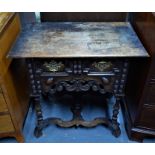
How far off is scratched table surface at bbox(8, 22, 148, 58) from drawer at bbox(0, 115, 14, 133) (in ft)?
1.36

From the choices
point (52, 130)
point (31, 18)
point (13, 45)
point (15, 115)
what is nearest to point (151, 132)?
point (52, 130)

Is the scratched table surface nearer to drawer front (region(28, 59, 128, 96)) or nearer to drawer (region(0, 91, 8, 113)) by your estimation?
drawer front (region(28, 59, 128, 96))

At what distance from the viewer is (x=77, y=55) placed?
0.99m

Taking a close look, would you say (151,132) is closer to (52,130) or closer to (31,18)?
(52,130)

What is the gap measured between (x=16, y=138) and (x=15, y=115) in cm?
21

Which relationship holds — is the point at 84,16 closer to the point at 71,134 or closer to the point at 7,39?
the point at 7,39

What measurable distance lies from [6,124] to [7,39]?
51 cm

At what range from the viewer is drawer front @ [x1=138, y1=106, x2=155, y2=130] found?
121 cm

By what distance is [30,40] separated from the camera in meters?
1.14

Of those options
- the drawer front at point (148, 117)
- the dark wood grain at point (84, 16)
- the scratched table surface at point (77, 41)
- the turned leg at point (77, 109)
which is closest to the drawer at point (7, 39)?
the scratched table surface at point (77, 41)

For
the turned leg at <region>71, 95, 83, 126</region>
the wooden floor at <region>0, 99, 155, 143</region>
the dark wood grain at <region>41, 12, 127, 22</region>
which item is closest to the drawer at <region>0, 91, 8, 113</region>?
the wooden floor at <region>0, 99, 155, 143</region>

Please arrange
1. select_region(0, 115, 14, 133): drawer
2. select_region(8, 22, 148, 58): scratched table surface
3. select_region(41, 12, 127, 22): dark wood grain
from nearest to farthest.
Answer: select_region(8, 22, 148, 58): scratched table surface, select_region(0, 115, 14, 133): drawer, select_region(41, 12, 127, 22): dark wood grain

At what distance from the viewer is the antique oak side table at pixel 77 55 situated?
1.02 meters

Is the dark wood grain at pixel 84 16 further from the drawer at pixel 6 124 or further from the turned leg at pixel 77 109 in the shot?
the drawer at pixel 6 124
